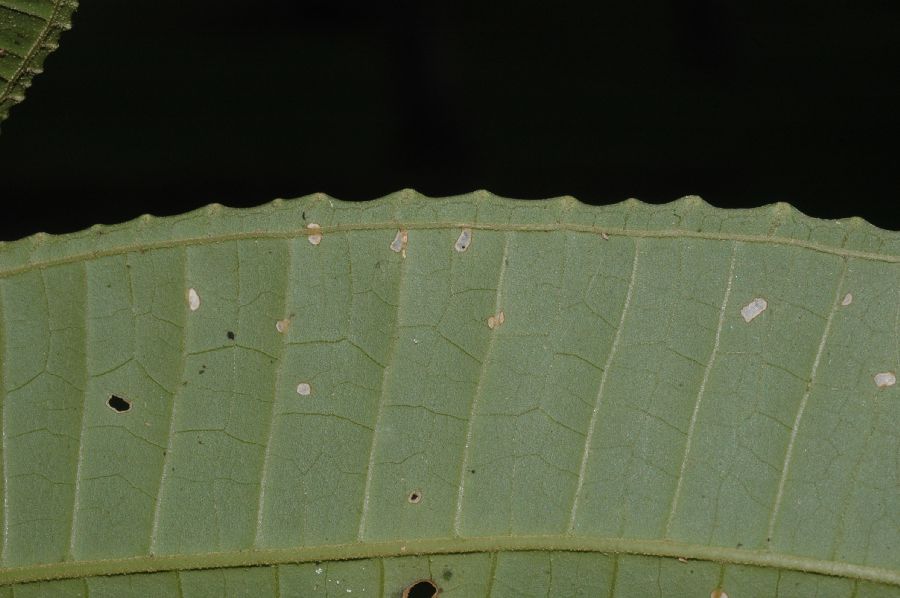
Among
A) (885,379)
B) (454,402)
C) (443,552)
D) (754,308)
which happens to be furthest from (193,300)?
(885,379)

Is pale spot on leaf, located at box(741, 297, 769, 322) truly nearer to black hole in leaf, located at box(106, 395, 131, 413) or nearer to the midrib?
the midrib

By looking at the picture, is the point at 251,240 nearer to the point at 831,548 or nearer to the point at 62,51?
the point at 831,548

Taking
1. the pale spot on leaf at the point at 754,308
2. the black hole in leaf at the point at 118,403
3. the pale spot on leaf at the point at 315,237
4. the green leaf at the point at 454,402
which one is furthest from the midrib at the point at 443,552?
the pale spot on leaf at the point at 315,237

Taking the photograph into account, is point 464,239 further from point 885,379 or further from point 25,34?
point 25,34

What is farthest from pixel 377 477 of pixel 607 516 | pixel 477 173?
pixel 477 173

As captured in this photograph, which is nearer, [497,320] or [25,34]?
[497,320]

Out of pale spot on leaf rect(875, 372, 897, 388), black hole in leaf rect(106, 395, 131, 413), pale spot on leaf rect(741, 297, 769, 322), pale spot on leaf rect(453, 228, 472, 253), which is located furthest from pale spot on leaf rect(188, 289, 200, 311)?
pale spot on leaf rect(875, 372, 897, 388)
